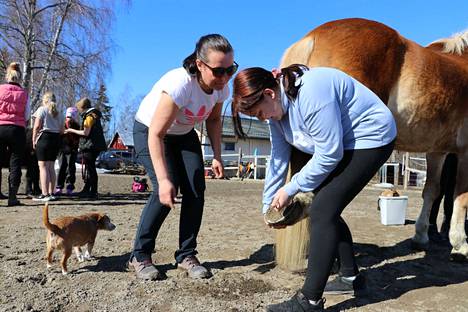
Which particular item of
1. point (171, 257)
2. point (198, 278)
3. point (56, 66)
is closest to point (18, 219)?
point (171, 257)

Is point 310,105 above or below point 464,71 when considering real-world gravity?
below

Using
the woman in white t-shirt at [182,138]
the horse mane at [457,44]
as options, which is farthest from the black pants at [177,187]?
the horse mane at [457,44]

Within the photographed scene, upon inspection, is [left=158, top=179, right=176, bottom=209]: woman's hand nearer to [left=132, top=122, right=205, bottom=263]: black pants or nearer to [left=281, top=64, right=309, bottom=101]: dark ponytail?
[left=132, top=122, right=205, bottom=263]: black pants

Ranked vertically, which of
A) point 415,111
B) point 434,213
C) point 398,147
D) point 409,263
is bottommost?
point 409,263

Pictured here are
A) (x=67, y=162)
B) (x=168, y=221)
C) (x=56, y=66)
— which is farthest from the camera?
(x=56, y=66)

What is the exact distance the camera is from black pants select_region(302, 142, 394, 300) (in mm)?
2400

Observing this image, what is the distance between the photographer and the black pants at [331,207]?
240 cm

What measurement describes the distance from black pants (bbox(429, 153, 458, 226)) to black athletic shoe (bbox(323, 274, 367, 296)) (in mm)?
2522

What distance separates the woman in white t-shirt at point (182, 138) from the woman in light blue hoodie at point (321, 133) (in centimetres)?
49

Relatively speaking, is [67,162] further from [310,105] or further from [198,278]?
[310,105]

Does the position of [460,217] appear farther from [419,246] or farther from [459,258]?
[419,246]

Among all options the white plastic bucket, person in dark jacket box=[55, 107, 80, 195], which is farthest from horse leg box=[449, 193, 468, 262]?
person in dark jacket box=[55, 107, 80, 195]

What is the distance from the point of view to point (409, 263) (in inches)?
147

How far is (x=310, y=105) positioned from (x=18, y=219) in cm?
434
